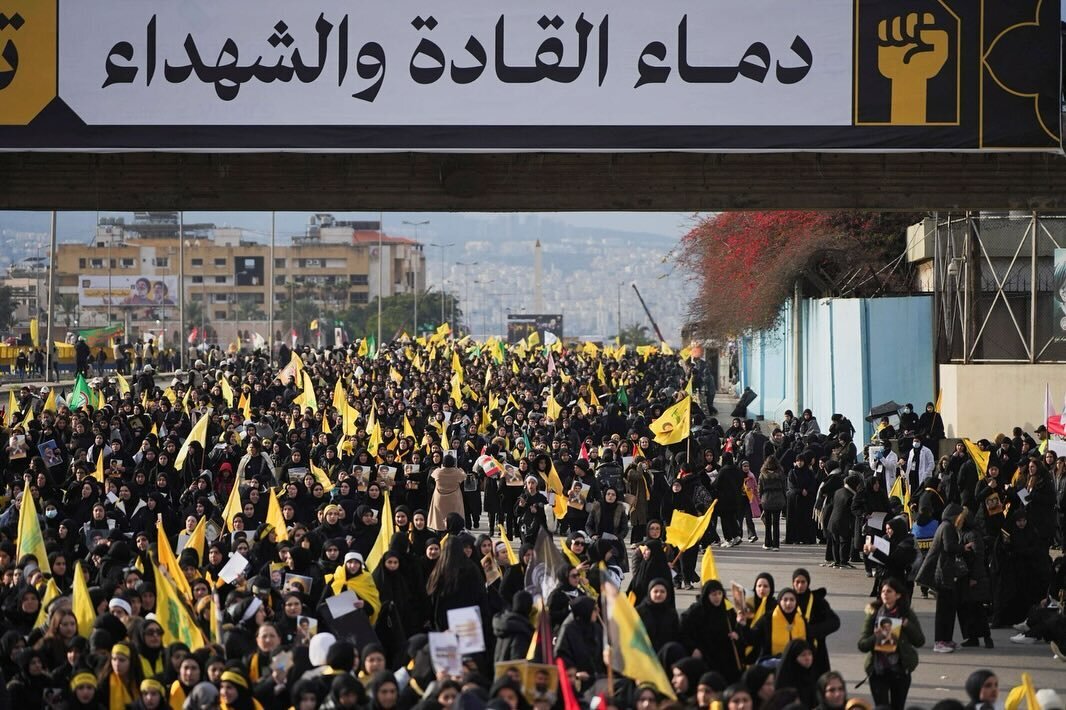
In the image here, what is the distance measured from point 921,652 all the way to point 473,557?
3.85 meters

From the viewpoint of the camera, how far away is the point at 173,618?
398 inches

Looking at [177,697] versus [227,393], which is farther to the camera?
[227,393]

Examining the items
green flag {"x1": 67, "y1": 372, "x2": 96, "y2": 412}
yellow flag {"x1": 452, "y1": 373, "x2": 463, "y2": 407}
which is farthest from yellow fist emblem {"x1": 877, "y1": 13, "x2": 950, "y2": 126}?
green flag {"x1": 67, "y1": 372, "x2": 96, "y2": 412}

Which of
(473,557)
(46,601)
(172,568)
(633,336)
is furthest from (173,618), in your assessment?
(633,336)

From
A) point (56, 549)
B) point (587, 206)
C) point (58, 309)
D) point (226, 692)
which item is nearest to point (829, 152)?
point (587, 206)

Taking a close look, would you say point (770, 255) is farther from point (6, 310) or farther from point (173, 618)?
point (6, 310)

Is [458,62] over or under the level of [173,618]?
over

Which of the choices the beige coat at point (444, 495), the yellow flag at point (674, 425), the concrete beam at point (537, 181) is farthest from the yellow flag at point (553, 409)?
the concrete beam at point (537, 181)

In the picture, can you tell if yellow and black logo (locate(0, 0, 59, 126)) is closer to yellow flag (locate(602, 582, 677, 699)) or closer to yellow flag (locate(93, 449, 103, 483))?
yellow flag (locate(93, 449, 103, 483))

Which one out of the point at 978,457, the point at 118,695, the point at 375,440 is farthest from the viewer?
the point at 375,440

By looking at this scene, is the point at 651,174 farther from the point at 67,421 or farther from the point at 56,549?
the point at 67,421

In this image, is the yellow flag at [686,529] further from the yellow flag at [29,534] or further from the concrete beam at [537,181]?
the yellow flag at [29,534]

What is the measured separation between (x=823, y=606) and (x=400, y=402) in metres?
16.7

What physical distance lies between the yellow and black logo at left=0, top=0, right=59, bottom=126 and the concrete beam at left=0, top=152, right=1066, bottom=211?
2.69 feet
